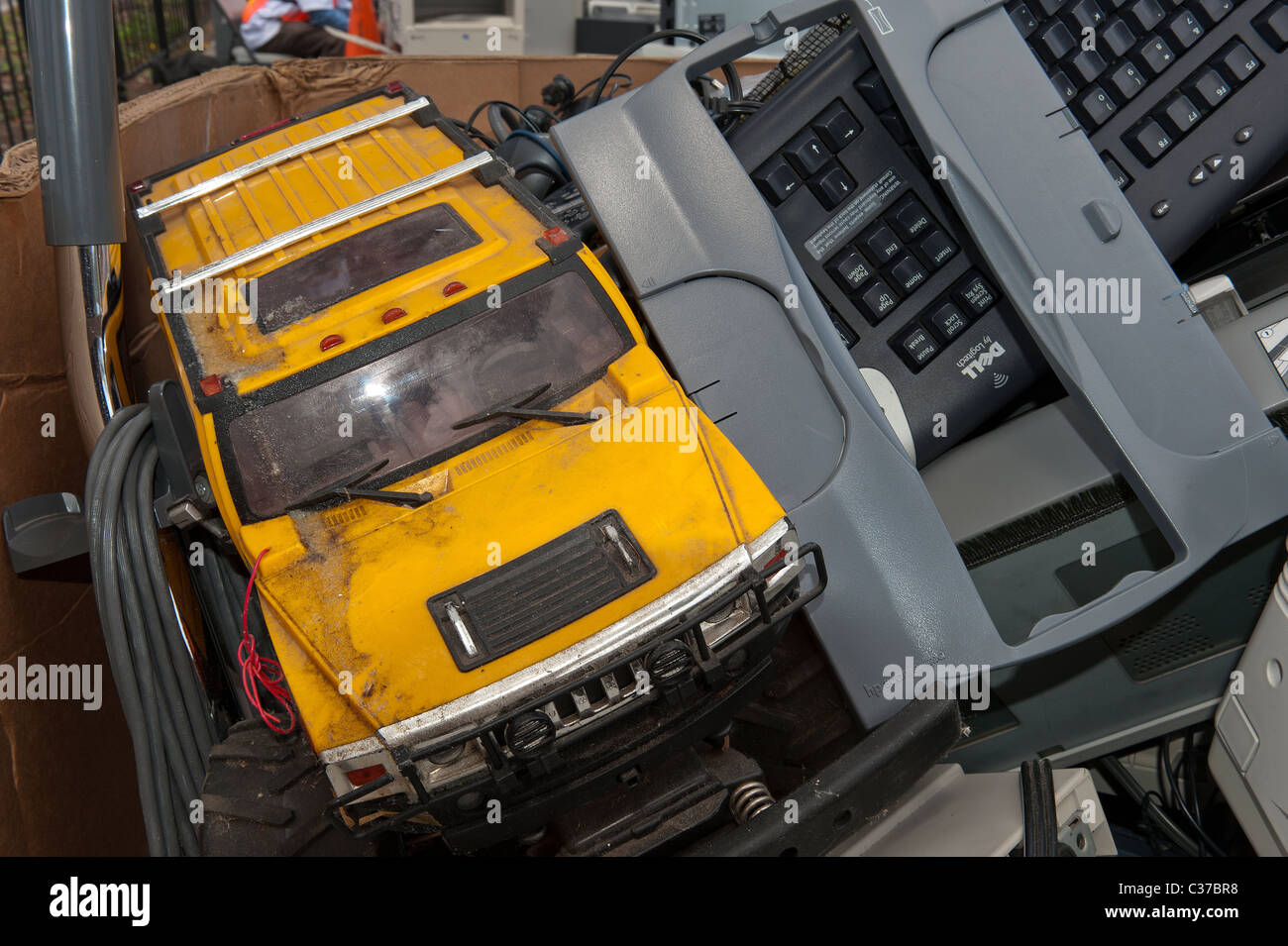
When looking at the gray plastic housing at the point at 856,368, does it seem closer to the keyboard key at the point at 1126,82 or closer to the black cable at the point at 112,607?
the keyboard key at the point at 1126,82

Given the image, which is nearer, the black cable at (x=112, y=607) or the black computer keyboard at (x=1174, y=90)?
the black cable at (x=112, y=607)

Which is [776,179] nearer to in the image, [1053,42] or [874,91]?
[874,91]

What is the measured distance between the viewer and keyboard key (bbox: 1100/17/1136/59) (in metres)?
1.91

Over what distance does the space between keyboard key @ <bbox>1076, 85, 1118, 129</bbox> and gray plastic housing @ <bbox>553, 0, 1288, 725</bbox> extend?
0.16 m

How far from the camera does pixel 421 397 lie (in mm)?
1622

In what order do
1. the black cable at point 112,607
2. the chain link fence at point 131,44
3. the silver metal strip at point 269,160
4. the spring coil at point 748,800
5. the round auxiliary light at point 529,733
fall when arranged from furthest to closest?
the chain link fence at point 131,44, the silver metal strip at point 269,160, the black cable at point 112,607, the spring coil at point 748,800, the round auxiliary light at point 529,733

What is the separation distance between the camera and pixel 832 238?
188 cm

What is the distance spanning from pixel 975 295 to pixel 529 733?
3.75 feet

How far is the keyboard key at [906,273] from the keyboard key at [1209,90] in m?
0.61

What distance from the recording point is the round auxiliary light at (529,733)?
1.32 meters

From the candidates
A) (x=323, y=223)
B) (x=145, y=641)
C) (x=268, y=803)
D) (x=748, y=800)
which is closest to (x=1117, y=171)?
(x=748, y=800)

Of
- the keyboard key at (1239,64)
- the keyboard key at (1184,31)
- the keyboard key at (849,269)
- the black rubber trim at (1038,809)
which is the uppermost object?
the keyboard key at (1184,31)

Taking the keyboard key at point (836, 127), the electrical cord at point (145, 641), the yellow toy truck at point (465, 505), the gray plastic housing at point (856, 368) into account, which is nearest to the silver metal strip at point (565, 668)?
the yellow toy truck at point (465, 505)

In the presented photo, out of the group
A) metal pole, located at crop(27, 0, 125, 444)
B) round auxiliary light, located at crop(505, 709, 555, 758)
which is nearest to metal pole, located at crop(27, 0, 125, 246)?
metal pole, located at crop(27, 0, 125, 444)
